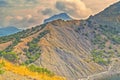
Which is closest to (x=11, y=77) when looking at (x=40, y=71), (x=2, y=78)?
(x=2, y=78)

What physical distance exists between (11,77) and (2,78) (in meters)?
3.20

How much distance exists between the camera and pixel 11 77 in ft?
283

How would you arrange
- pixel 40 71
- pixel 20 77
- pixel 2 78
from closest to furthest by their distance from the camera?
pixel 2 78, pixel 20 77, pixel 40 71

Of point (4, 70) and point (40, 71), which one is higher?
point (4, 70)

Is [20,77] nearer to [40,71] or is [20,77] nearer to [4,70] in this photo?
[4,70]

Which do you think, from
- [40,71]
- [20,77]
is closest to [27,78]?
[20,77]

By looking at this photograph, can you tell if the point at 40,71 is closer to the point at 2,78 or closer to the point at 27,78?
the point at 27,78

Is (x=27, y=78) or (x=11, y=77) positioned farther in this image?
(x=27, y=78)

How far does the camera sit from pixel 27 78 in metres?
93.6

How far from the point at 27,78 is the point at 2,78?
36.4 ft

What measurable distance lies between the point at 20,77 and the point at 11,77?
4.16 m

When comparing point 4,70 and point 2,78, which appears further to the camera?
point 4,70

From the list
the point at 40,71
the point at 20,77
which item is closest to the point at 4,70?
the point at 20,77

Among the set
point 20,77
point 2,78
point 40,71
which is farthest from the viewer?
point 40,71
